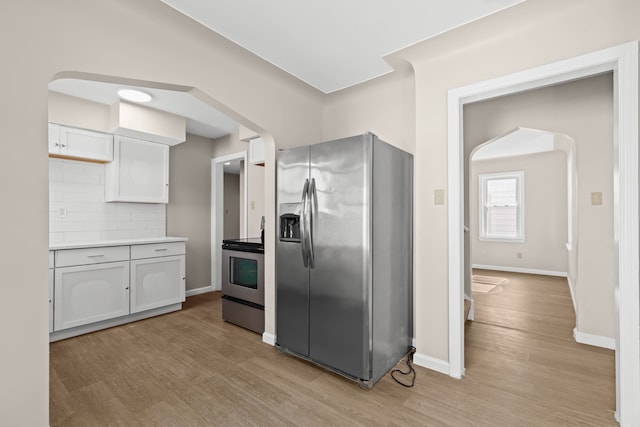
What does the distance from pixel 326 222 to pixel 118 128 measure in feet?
8.92

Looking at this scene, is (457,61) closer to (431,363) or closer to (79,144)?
(431,363)

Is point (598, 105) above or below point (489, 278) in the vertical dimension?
above

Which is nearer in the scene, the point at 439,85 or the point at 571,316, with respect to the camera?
the point at 439,85

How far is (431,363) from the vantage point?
2383mm

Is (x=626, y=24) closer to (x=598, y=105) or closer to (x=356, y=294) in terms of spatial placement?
(x=598, y=105)

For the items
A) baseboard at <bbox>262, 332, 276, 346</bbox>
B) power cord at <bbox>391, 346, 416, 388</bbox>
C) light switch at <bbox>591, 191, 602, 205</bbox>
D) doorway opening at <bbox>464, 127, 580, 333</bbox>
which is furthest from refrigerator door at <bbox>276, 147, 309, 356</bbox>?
doorway opening at <bbox>464, 127, 580, 333</bbox>

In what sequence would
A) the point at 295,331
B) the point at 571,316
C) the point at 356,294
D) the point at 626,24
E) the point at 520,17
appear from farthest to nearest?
the point at 571,316 < the point at 295,331 < the point at 356,294 < the point at 520,17 < the point at 626,24

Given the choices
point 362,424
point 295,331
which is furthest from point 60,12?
point 362,424

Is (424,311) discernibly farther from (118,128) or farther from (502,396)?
(118,128)

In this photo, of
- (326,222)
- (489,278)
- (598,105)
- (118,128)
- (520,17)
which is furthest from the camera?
(489,278)

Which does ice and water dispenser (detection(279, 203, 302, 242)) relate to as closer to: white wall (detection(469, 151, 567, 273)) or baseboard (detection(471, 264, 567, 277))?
white wall (detection(469, 151, 567, 273))

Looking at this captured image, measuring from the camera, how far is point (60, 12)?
5.16ft

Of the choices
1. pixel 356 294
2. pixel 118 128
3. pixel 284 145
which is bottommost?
pixel 356 294

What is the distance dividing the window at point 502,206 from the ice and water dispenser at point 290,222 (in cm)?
594
